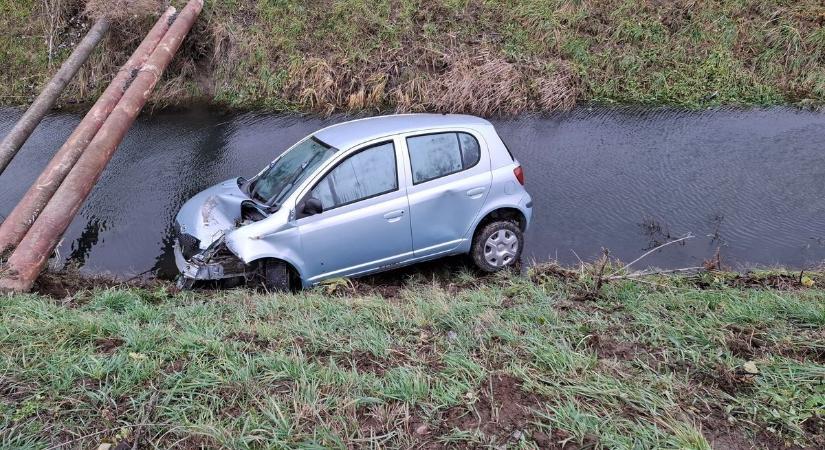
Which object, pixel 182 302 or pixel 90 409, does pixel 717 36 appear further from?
pixel 90 409

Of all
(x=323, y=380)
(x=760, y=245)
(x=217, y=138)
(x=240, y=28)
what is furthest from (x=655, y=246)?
(x=240, y=28)

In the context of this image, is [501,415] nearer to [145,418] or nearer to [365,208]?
[145,418]

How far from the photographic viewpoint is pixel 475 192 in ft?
20.0

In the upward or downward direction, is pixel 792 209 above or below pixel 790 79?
below

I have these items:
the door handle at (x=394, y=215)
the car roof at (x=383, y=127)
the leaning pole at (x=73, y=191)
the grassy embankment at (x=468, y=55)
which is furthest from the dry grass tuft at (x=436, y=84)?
the door handle at (x=394, y=215)

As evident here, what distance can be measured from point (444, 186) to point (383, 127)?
907 mm

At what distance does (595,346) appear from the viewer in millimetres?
3797

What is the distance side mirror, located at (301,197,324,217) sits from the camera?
18.3 ft

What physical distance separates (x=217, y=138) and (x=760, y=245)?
816 centimetres

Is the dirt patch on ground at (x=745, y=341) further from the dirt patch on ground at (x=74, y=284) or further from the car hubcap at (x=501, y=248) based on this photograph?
the dirt patch on ground at (x=74, y=284)

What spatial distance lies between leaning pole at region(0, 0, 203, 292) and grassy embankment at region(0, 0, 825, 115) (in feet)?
7.29

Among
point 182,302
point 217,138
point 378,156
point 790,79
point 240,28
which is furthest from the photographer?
point 240,28

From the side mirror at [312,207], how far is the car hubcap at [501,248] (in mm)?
1894

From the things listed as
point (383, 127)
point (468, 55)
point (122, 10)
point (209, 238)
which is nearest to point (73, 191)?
point (209, 238)
